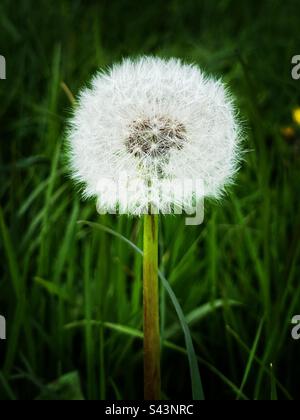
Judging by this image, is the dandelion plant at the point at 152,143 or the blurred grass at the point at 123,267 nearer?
the dandelion plant at the point at 152,143

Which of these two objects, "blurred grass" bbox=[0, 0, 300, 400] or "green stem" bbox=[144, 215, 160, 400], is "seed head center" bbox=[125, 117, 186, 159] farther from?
"blurred grass" bbox=[0, 0, 300, 400]

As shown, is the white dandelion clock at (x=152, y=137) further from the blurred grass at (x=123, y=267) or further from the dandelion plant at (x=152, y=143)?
the blurred grass at (x=123, y=267)

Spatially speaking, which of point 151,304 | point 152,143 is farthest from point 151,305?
point 152,143

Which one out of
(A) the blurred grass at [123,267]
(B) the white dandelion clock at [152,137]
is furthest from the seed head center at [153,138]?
(A) the blurred grass at [123,267]

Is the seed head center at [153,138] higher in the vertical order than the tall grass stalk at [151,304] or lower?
higher

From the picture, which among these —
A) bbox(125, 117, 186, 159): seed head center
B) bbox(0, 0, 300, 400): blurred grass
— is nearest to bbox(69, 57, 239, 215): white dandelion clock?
bbox(125, 117, 186, 159): seed head center
